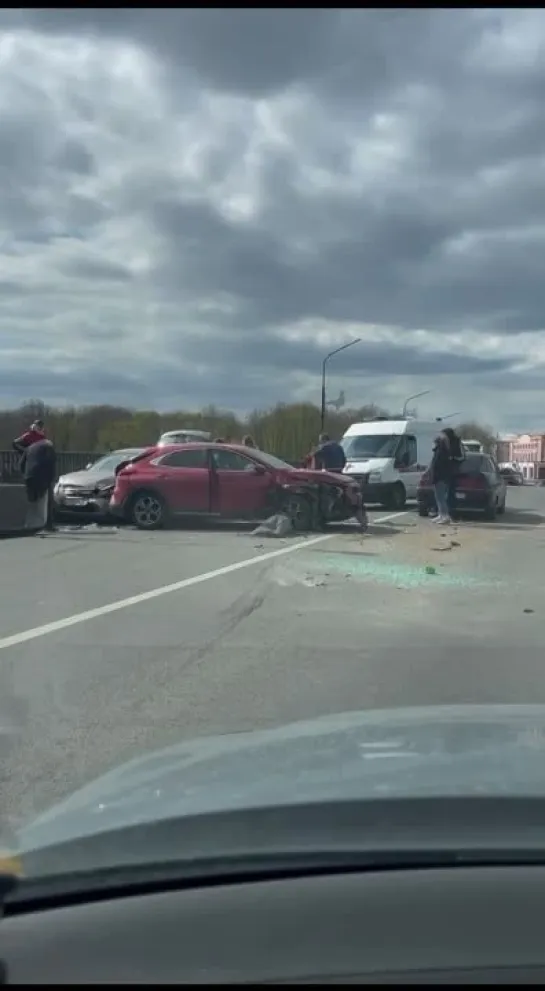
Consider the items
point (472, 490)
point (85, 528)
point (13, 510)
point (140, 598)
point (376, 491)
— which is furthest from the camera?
point (376, 491)

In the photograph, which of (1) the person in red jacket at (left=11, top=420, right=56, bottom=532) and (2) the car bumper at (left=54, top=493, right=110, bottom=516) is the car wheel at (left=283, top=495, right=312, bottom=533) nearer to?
(2) the car bumper at (left=54, top=493, right=110, bottom=516)

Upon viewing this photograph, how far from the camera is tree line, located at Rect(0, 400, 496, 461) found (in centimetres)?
5497

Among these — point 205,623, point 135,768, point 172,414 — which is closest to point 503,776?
point 135,768

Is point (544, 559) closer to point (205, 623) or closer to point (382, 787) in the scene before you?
point (205, 623)

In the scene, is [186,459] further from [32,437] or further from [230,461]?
[32,437]

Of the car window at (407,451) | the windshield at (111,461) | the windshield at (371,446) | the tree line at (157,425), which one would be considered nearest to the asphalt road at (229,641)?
the windshield at (111,461)

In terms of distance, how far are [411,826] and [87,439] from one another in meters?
62.2

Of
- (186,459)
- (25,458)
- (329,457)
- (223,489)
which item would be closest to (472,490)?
(329,457)

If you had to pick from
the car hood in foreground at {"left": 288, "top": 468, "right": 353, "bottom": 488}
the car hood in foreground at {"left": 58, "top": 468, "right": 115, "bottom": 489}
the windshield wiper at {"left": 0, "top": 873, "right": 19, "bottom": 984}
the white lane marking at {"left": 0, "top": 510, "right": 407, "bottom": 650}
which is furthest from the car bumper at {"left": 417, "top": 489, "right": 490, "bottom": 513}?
the windshield wiper at {"left": 0, "top": 873, "right": 19, "bottom": 984}

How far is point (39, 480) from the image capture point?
62.0 feet

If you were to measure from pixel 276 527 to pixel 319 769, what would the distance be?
1603cm

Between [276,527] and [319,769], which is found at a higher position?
[319,769]

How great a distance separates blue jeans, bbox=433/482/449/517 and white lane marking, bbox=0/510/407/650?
178 inches

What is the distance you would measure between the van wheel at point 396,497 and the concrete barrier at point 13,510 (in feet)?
35.3
